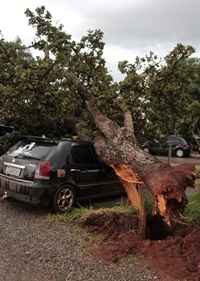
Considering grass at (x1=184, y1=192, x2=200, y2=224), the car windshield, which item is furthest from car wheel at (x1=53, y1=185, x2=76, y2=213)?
grass at (x1=184, y1=192, x2=200, y2=224)

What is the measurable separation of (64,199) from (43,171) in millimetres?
756

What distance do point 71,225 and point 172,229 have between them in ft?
A: 6.09

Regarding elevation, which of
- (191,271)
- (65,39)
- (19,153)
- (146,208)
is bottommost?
(191,271)

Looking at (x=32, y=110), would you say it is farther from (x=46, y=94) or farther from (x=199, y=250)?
(x=199, y=250)

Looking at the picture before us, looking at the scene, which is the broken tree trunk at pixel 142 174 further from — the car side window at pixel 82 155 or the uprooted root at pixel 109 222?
the car side window at pixel 82 155

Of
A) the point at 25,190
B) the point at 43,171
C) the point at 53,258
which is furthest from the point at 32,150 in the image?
the point at 53,258

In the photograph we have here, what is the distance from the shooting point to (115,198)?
8.66 m

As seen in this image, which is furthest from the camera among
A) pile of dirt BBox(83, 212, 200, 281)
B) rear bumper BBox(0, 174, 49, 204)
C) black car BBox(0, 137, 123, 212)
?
black car BBox(0, 137, 123, 212)

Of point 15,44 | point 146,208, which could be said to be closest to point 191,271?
point 146,208

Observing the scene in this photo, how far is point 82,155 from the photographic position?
781cm

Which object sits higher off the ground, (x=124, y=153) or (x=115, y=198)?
(x=124, y=153)

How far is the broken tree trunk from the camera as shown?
510 cm

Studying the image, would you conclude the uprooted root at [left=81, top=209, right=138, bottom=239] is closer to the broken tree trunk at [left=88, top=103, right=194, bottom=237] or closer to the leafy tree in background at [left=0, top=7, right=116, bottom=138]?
the broken tree trunk at [left=88, top=103, right=194, bottom=237]

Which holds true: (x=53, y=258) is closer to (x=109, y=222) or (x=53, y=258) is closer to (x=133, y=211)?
(x=109, y=222)
